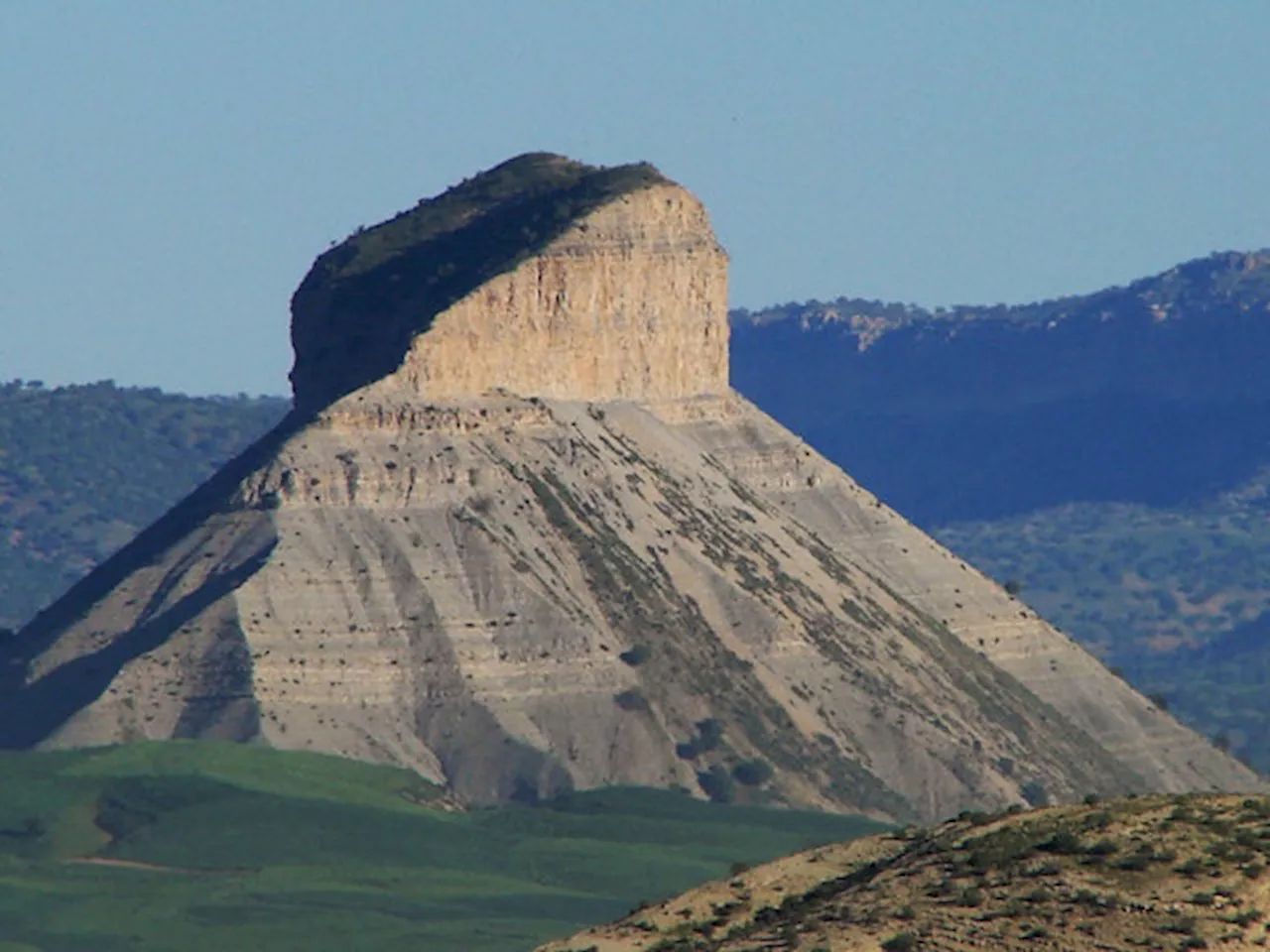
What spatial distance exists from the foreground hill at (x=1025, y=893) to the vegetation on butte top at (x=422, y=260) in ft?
323

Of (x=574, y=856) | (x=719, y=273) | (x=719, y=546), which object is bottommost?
(x=574, y=856)

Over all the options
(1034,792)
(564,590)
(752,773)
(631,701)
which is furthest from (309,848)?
(1034,792)

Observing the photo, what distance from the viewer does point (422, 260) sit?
166375 millimetres

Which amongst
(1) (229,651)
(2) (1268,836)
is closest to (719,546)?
(1) (229,651)

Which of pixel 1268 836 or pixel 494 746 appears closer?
pixel 1268 836

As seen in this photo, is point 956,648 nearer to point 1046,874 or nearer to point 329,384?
point 329,384

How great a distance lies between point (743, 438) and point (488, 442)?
58.9 feet

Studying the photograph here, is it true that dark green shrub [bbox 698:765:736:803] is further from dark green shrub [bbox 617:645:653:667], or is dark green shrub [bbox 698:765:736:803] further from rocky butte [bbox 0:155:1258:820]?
dark green shrub [bbox 617:645:653:667]

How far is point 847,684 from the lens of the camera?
15138 cm

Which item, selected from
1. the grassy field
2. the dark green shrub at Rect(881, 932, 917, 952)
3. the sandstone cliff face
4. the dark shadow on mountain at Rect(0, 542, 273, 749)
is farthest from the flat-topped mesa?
the dark green shrub at Rect(881, 932, 917, 952)

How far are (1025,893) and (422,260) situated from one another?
11409 cm

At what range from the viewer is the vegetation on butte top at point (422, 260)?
160375 mm

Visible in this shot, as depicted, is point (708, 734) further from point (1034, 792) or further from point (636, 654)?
point (1034, 792)

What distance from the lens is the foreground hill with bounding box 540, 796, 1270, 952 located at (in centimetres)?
5231
